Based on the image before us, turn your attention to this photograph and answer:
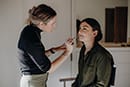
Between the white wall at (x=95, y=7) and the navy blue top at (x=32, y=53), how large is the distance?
1.41m

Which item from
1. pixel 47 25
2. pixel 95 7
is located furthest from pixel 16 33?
pixel 47 25

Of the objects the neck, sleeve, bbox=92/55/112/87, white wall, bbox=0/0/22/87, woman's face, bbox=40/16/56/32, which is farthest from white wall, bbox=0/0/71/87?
sleeve, bbox=92/55/112/87

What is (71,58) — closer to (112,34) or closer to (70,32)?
(70,32)

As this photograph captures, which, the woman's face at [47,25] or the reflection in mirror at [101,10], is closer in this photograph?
the woman's face at [47,25]

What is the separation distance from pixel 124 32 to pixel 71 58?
2.62 ft

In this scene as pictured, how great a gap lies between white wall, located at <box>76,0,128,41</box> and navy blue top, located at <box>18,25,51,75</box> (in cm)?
141

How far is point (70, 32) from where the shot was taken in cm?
296

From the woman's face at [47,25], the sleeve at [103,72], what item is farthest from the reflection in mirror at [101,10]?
the sleeve at [103,72]

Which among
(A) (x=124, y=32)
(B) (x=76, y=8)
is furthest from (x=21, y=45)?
(A) (x=124, y=32)

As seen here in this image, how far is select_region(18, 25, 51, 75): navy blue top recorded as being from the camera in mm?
1661

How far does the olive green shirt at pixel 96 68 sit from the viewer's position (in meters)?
1.71

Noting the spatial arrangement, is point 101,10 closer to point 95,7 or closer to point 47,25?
point 95,7

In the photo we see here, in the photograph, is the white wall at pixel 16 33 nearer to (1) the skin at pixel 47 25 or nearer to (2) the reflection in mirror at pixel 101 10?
(2) the reflection in mirror at pixel 101 10

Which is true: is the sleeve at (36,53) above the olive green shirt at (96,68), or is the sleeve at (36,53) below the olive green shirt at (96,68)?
above
